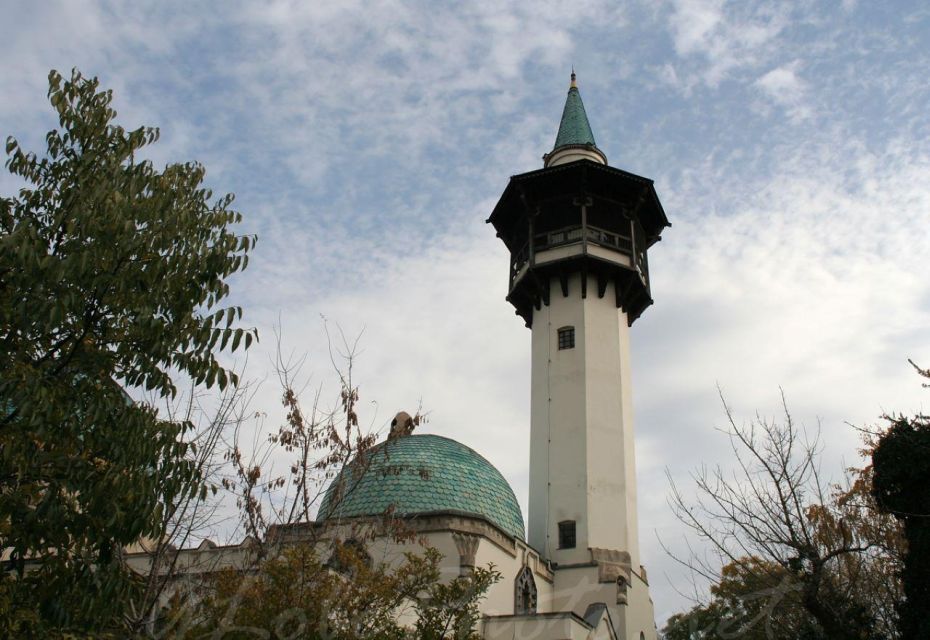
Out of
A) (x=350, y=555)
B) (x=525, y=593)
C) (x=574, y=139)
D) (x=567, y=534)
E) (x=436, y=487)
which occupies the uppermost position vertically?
(x=574, y=139)

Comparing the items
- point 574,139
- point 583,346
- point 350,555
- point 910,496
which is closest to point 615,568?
point 583,346

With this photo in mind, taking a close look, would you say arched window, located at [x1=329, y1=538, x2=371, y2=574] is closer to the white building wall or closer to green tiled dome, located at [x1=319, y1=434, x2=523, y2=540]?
green tiled dome, located at [x1=319, y1=434, x2=523, y2=540]

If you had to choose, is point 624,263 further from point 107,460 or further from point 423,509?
point 107,460

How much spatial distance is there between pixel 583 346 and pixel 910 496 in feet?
41.7

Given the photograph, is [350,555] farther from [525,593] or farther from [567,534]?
[567,534]

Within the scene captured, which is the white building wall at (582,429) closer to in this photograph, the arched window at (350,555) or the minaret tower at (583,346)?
the minaret tower at (583,346)

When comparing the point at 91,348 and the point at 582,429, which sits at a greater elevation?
the point at 582,429

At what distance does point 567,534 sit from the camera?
80.0 feet

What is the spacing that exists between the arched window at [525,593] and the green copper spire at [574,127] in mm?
17312

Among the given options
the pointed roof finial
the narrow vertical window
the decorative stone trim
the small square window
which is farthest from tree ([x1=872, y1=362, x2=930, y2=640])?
the pointed roof finial

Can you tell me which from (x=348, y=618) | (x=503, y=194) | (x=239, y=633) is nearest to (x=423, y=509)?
(x=348, y=618)

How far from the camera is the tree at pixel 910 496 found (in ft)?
47.2

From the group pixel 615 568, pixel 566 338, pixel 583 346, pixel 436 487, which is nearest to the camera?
pixel 436 487

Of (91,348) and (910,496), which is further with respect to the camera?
(910,496)
